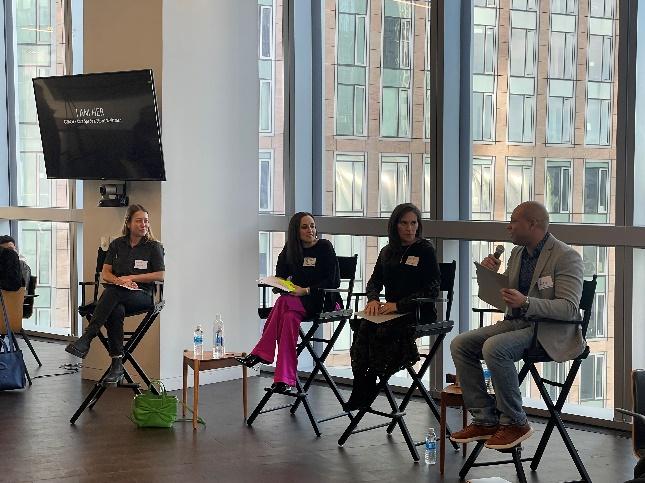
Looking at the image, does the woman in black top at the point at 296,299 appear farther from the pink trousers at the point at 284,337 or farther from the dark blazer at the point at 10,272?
the dark blazer at the point at 10,272

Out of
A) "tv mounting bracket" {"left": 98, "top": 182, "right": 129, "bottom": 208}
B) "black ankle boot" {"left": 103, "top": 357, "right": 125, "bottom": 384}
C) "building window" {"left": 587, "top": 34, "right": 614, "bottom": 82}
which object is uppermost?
"building window" {"left": 587, "top": 34, "right": 614, "bottom": 82}

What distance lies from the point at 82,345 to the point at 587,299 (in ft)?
11.3

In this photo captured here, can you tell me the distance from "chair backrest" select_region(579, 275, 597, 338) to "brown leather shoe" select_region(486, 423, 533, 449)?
0.62m

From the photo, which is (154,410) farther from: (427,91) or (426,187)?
(427,91)

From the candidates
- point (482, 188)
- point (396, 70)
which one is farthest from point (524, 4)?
point (482, 188)

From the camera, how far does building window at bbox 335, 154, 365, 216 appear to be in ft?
28.0

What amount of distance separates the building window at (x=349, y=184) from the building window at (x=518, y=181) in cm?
141

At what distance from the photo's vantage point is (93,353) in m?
8.50

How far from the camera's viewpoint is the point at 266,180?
29.9 feet

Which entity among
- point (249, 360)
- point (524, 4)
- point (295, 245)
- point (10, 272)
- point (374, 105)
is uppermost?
point (524, 4)

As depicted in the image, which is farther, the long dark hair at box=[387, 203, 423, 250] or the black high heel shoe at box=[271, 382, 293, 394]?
the black high heel shoe at box=[271, 382, 293, 394]

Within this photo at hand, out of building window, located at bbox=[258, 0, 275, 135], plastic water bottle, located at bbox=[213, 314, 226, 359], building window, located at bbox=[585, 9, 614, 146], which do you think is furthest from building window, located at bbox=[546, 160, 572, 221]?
building window, located at bbox=[258, 0, 275, 135]

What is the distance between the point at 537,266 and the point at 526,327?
333 millimetres

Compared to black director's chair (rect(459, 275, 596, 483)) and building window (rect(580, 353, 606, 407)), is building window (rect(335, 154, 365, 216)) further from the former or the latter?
black director's chair (rect(459, 275, 596, 483))
